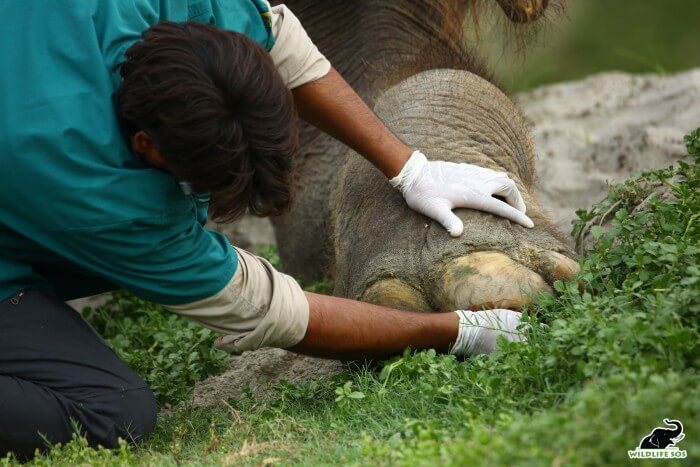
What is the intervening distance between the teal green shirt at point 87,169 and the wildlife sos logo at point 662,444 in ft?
4.44

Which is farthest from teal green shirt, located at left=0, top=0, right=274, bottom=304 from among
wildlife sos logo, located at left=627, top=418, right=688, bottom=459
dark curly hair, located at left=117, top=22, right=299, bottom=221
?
wildlife sos logo, located at left=627, top=418, right=688, bottom=459

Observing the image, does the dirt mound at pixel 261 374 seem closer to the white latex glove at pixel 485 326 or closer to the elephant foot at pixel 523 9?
the white latex glove at pixel 485 326

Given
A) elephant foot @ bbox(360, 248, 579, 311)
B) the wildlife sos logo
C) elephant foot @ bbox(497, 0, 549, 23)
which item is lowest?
the wildlife sos logo

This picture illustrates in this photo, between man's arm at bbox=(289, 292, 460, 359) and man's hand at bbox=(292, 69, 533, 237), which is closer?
man's arm at bbox=(289, 292, 460, 359)

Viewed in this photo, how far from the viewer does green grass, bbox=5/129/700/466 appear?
277 cm

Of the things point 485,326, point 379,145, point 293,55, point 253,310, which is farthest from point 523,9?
point 253,310

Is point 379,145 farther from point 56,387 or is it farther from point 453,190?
point 56,387

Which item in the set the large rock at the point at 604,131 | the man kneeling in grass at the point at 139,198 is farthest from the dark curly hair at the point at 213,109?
the large rock at the point at 604,131

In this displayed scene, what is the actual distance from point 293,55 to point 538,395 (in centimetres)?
147

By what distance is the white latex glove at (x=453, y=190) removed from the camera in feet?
13.1

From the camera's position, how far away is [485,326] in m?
3.77

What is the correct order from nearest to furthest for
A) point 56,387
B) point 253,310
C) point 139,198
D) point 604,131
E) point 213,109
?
point 213,109 → point 139,198 → point 253,310 → point 56,387 → point 604,131

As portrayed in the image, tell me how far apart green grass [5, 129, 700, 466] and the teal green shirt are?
1.66 ft

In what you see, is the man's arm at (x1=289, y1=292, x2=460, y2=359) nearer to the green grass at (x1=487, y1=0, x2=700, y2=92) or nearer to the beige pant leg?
the beige pant leg
